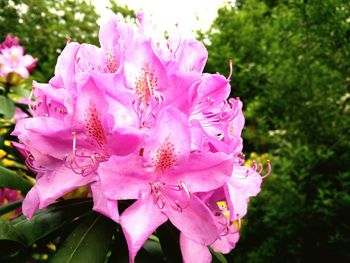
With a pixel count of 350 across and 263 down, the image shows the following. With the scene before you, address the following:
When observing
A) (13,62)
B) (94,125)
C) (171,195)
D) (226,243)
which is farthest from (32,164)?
(13,62)

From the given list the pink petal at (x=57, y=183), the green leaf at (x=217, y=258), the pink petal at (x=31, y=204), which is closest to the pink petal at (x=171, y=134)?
the pink petal at (x=57, y=183)

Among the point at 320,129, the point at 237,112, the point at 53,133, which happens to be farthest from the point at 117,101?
the point at 320,129

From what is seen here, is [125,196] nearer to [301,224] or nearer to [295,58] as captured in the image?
[301,224]

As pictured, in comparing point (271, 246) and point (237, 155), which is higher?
point (237, 155)

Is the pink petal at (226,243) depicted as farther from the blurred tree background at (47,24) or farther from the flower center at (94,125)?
the blurred tree background at (47,24)

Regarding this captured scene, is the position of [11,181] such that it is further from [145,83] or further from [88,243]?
[145,83]
